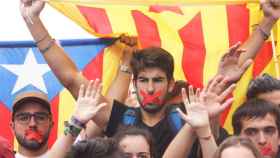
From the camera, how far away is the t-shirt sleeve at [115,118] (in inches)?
210

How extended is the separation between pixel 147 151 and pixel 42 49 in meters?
1.13

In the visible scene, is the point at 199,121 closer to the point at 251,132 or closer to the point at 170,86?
the point at 251,132

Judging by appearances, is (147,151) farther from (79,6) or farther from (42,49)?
(79,6)

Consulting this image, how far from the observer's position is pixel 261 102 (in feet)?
17.4

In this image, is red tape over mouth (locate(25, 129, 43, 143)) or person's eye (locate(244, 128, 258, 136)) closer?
person's eye (locate(244, 128, 258, 136))

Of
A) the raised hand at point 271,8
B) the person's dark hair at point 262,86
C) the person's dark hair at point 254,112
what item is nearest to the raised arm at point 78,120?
the person's dark hair at point 254,112

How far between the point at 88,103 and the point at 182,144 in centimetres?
56

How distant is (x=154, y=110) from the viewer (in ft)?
17.4

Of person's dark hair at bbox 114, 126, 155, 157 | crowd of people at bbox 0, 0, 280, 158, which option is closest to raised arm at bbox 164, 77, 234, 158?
crowd of people at bbox 0, 0, 280, 158

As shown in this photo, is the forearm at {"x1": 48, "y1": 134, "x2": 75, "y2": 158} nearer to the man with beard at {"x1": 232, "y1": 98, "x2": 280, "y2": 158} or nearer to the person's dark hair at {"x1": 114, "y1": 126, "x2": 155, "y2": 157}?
the person's dark hair at {"x1": 114, "y1": 126, "x2": 155, "y2": 157}

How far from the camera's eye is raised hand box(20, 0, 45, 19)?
5.61 m

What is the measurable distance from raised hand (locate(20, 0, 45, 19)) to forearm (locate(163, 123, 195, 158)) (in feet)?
4.09

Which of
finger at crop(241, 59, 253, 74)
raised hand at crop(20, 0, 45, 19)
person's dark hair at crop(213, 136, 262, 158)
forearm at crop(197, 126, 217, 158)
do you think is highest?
raised hand at crop(20, 0, 45, 19)

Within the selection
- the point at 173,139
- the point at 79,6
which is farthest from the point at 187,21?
the point at 173,139
